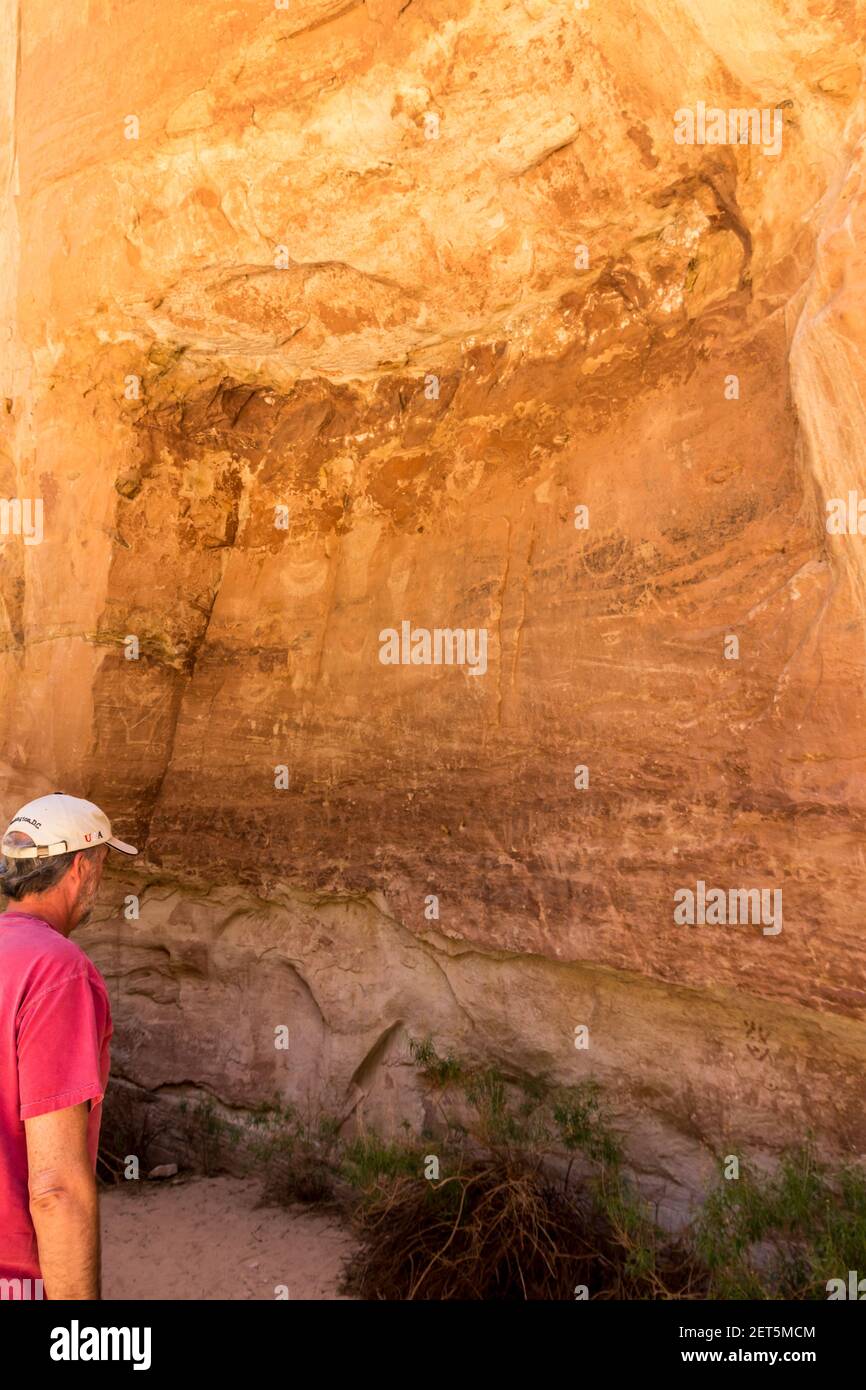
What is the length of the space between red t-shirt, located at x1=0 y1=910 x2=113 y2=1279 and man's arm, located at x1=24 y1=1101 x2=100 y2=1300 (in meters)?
0.04

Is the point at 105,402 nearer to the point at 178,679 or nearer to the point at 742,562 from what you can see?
the point at 178,679

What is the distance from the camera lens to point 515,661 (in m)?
4.37

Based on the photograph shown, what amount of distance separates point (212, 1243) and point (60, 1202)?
3.37 meters

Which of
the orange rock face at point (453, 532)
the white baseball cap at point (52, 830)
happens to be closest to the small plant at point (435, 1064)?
the orange rock face at point (453, 532)

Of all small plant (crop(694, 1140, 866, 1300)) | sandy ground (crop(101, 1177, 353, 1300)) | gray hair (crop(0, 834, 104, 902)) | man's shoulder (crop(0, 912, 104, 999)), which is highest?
gray hair (crop(0, 834, 104, 902))

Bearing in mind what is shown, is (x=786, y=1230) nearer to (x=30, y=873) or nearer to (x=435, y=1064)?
(x=435, y=1064)

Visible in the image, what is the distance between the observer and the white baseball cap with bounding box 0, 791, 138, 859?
209 centimetres

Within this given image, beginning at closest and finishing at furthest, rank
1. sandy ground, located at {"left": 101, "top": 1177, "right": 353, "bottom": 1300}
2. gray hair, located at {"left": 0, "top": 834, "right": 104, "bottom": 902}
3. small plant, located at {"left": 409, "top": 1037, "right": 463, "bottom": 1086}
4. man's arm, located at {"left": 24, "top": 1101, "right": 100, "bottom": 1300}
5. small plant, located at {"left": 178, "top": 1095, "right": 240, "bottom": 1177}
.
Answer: man's arm, located at {"left": 24, "top": 1101, "right": 100, "bottom": 1300}
gray hair, located at {"left": 0, "top": 834, "right": 104, "bottom": 902}
sandy ground, located at {"left": 101, "top": 1177, "right": 353, "bottom": 1300}
small plant, located at {"left": 409, "top": 1037, "right": 463, "bottom": 1086}
small plant, located at {"left": 178, "top": 1095, "right": 240, "bottom": 1177}

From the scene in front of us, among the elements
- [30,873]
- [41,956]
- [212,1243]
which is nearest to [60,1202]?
[41,956]

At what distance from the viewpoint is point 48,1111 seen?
Answer: 5.69ft

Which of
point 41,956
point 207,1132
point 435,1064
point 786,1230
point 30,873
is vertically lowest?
point 207,1132

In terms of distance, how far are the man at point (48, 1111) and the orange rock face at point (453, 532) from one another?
2.33m

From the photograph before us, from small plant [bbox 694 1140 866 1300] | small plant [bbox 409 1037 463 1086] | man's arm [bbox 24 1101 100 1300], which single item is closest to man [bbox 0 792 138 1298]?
man's arm [bbox 24 1101 100 1300]

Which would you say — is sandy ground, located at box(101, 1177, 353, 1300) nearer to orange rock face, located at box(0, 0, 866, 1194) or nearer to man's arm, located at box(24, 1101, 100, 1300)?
orange rock face, located at box(0, 0, 866, 1194)
